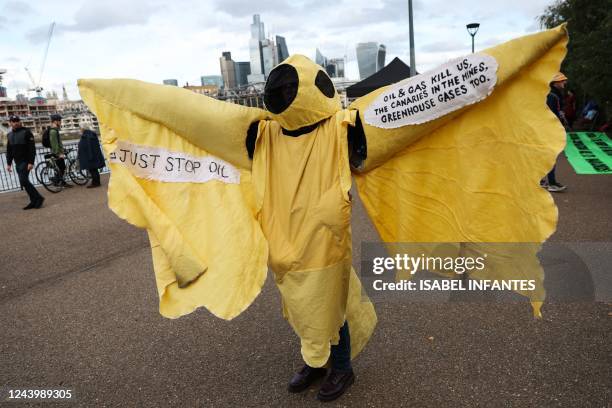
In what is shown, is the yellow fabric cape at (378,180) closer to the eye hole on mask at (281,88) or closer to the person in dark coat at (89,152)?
the eye hole on mask at (281,88)

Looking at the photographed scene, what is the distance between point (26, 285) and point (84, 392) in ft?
8.28

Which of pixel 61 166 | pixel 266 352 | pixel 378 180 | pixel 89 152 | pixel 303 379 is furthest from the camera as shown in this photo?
pixel 61 166

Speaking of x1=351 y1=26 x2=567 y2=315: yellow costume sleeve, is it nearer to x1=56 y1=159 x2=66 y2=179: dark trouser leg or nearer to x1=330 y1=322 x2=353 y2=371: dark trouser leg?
x1=330 y1=322 x2=353 y2=371: dark trouser leg

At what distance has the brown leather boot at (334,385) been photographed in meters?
2.57

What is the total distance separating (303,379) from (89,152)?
379 inches

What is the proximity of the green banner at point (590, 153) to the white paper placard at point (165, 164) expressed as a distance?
470cm

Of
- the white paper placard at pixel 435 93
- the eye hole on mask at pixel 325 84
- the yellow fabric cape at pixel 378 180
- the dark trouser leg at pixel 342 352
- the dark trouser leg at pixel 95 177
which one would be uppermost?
the eye hole on mask at pixel 325 84

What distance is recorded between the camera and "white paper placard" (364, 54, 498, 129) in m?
1.80

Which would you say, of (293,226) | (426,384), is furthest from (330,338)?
(426,384)

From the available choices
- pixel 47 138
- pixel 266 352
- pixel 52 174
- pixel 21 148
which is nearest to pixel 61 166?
pixel 52 174

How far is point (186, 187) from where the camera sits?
2.55 metres

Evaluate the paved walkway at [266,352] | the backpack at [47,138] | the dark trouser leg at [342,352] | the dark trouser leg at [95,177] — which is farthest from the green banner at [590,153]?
the backpack at [47,138]

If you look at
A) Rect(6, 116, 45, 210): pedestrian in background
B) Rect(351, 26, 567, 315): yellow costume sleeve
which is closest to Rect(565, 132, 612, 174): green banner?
Rect(351, 26, 567, 315): yellow costume sleeve

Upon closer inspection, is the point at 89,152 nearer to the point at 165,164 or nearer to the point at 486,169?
the point at 165,164
